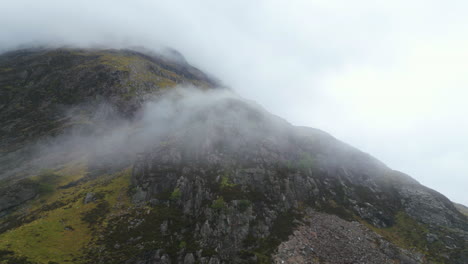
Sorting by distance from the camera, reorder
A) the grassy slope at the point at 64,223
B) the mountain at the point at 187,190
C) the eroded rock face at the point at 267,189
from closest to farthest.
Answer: the grassy slope at the point at 64,223 → the mountain at the point at 187,190 → the eroded rock face at the point at 267,189

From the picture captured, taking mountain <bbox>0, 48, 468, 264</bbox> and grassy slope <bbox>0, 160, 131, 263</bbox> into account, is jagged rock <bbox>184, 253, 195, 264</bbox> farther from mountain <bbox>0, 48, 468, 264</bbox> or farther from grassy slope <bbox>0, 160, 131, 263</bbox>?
grassy slope <bbox>0, 160, 131, 263</bbox>

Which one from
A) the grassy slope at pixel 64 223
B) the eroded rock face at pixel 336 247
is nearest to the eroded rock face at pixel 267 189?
the eroded rock face at pixel 336 247

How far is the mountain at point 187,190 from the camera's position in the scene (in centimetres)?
5044

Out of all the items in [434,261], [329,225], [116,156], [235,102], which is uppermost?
[235,102]

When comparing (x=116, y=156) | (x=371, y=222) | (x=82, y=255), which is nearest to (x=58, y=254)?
(x=82, y=255)

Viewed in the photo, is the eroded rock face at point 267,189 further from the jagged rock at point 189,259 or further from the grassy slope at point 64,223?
the grassy slope at point 64,223

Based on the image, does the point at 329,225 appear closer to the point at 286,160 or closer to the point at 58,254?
the point at 286,160

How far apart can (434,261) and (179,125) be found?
322 ft

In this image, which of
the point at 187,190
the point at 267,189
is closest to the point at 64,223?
the point at 187,190

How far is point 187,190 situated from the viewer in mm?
66500

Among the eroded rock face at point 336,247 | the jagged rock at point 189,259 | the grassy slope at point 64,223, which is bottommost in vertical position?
the grassy slope at point 64,223

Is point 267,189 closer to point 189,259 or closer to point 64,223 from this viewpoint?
point 189,259

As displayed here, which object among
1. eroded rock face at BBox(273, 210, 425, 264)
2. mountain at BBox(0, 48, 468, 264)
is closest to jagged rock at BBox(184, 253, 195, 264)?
mountain at BBox(0, 48, 468, 264)

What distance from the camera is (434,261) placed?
5534 centimetres
